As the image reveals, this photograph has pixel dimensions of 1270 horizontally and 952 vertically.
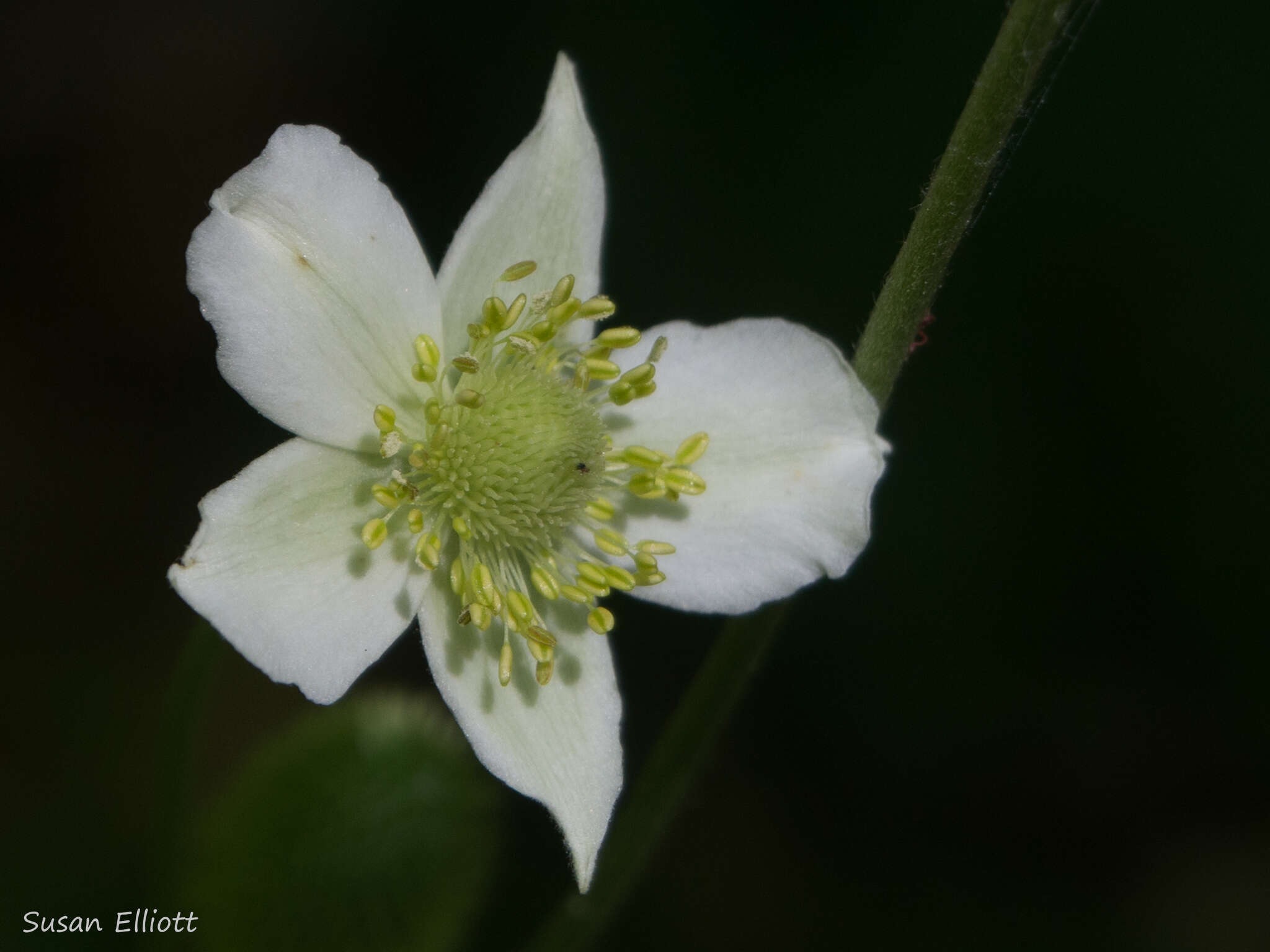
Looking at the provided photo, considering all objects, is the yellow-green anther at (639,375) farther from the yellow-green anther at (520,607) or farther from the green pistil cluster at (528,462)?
the yellow-green anther at (520,607)

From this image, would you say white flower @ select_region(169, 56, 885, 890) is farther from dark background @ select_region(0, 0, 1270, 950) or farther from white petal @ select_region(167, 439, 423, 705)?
dark background @ select_region(0, 0, 1270, 950)

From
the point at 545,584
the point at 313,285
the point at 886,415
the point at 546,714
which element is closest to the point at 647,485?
the point at 545,584

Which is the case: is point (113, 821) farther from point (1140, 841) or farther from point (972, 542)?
point (1140, 841)

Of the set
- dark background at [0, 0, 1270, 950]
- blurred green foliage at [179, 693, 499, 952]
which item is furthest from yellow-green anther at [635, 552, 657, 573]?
dark background at [0, 0, 1270, 950]

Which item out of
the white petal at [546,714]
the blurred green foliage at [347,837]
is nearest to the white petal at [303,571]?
the white petal at [546,714]

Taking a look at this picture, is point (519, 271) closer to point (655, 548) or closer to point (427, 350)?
point (427, 350)

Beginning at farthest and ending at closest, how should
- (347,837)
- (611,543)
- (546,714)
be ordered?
(347,837), (611,543), (546,714)
